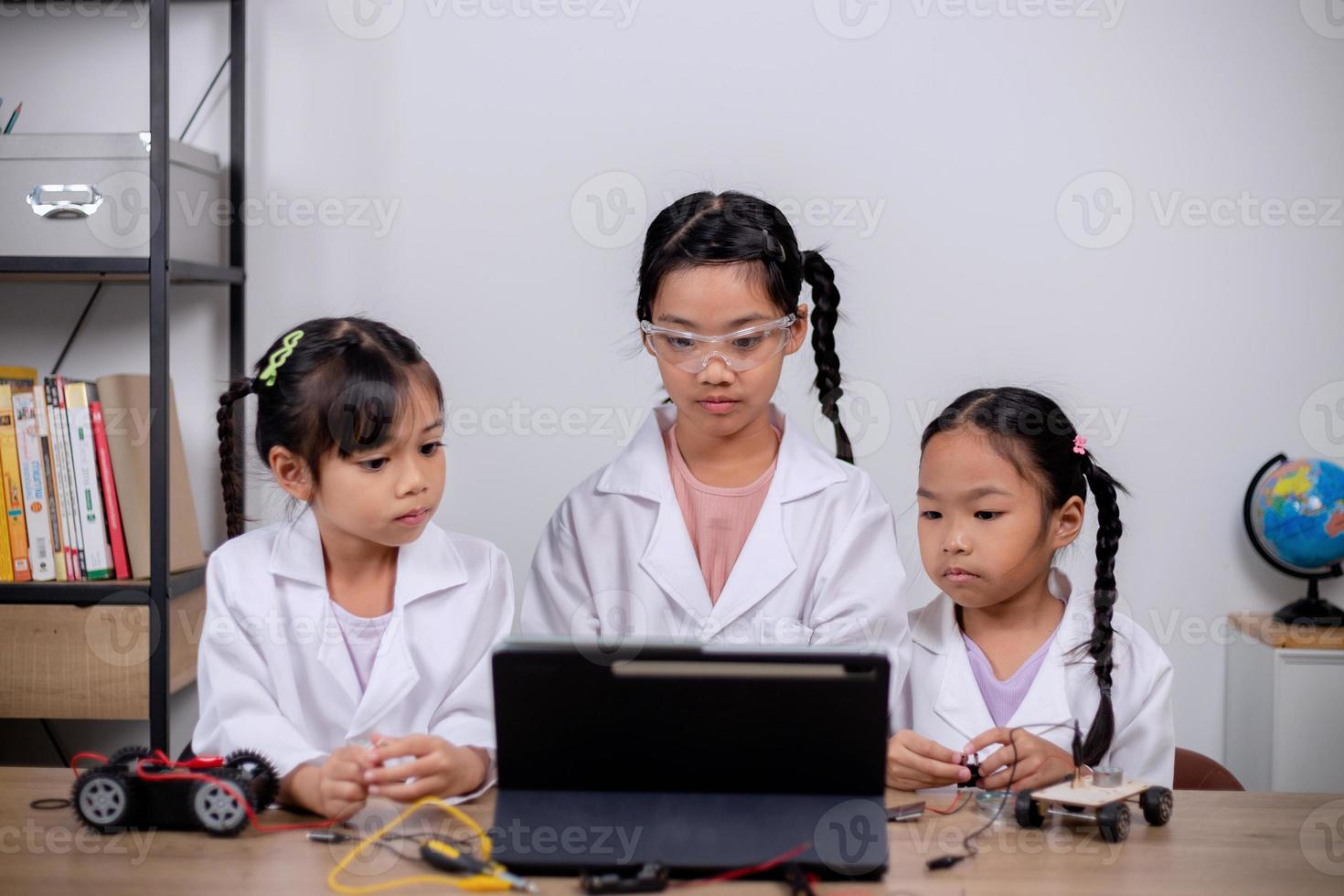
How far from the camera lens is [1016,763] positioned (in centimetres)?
155

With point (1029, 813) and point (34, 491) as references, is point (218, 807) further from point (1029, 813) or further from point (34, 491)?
point (34, 491)

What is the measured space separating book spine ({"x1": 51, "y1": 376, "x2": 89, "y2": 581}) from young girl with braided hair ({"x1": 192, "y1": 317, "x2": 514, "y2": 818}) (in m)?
1.00

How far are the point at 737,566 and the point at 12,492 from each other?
5.33 feet

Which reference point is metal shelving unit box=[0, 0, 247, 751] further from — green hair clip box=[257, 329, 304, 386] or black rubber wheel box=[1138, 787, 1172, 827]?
black rubber wheel box=[1138, 787, 1172, 827]

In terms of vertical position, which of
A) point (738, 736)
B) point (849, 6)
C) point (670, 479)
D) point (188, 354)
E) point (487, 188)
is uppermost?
point (849, 6)

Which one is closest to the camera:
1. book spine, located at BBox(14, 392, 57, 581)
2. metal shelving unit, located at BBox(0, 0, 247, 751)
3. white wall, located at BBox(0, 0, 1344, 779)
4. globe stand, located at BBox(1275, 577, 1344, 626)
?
metal shelving unit, located at BBox(0, 0, 247, 751)

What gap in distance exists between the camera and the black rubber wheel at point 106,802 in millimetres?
1295

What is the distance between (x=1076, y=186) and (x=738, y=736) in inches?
84.4

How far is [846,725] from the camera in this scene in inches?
45.3

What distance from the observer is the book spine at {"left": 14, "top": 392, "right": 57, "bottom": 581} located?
8.42 feet

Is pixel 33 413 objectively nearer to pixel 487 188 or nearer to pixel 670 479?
pixel 487 188

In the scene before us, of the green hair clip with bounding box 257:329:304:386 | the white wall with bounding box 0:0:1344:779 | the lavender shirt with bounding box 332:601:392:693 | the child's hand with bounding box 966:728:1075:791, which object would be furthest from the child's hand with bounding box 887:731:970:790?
the white wall with bounding box 0:0:1344:779

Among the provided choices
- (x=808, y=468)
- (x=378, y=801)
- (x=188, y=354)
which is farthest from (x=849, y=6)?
(x=378, y=801)

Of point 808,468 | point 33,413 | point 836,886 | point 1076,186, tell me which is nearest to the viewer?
point 836,886
